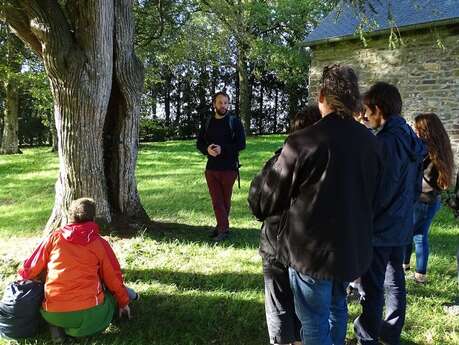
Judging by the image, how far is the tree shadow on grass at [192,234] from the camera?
5910 mm

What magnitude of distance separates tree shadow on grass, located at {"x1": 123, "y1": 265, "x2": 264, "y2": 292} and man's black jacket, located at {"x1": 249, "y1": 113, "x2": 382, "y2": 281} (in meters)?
2.31

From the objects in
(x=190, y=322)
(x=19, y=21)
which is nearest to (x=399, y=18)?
(x=19, y=21)

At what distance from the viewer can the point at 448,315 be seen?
3.93 meters

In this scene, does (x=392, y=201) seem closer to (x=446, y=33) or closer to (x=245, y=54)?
(x=446, y=33)

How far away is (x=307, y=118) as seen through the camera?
266 centimetres

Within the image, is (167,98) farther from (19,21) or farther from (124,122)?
(19,21)

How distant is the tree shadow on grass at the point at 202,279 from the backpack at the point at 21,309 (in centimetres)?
138

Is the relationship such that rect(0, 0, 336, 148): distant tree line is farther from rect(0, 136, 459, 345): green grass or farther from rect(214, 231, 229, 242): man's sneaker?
rect(214, 231, 229, 242): man's sneaker

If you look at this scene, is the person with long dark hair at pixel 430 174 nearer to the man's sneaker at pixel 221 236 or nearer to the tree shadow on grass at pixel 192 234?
the tree shadow on grass at pixel 192 234

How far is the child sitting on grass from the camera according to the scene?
3195 mm

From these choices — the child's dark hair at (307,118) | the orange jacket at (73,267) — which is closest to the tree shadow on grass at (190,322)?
the orange jacket at (73,267)

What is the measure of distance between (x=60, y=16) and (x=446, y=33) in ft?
28.0

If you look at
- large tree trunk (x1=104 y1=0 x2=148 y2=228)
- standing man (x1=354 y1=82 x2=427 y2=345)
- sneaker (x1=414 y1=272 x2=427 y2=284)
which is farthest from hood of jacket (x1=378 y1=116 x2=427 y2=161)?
large tree trunk (x1=104 y1=0 x2=148 y2=228)

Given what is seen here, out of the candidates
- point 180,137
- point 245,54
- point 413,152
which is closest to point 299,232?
point 413,152
